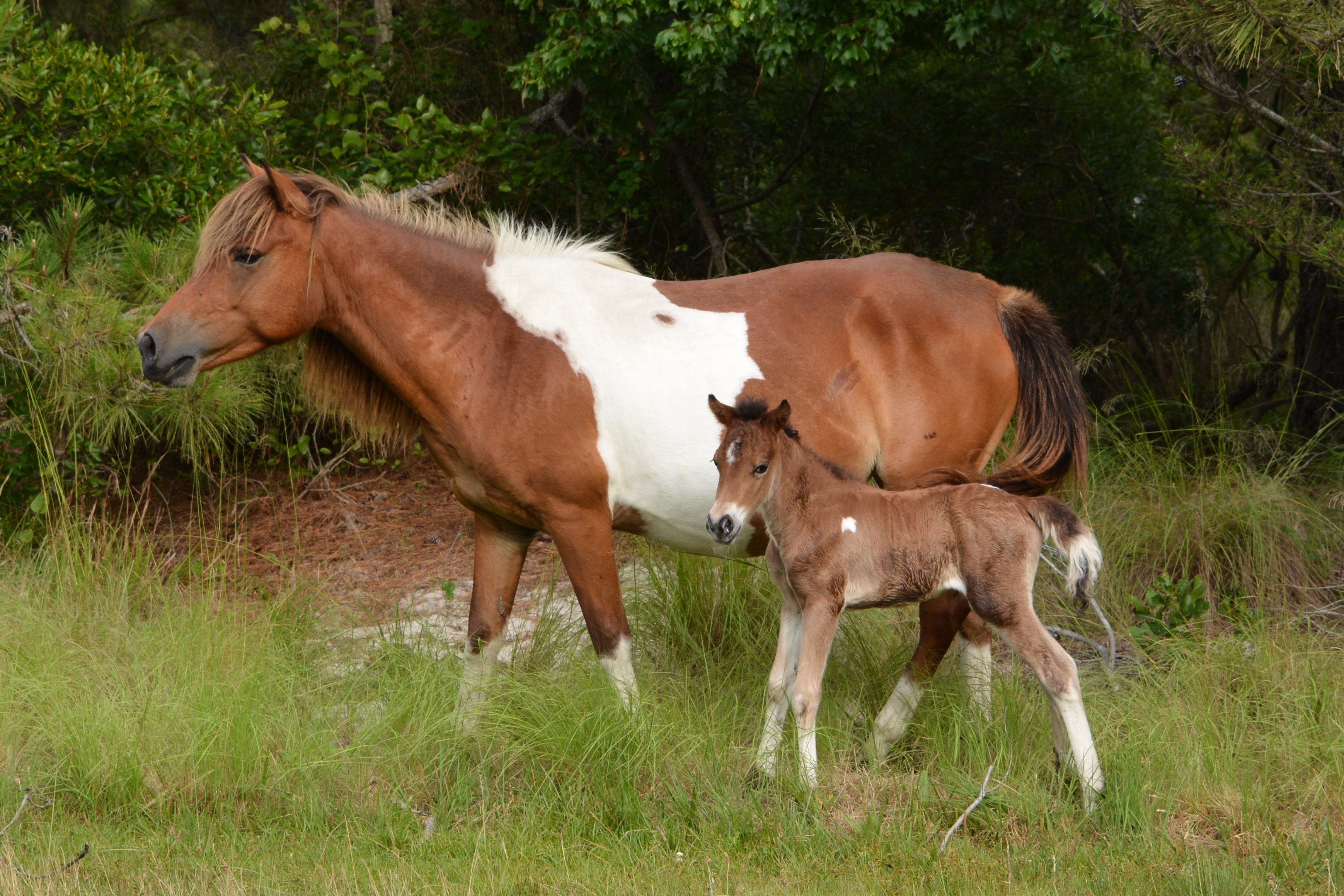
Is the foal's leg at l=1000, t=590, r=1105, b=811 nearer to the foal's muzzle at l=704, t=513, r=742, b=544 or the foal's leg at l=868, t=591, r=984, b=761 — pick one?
the foal's leg at l=868, t=591, r=984, b=761

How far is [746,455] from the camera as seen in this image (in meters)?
3.83

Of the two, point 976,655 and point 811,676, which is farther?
point 976,655

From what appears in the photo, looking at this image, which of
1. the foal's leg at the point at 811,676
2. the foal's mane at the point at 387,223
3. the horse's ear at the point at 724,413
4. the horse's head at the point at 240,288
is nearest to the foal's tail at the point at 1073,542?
the foal's leg at the point at 811,676

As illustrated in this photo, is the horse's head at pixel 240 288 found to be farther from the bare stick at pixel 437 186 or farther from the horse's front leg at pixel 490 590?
the bare stick at pixel 437 186

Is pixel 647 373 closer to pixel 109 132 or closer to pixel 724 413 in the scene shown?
pixel 724 413

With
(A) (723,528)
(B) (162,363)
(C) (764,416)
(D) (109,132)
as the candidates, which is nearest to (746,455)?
(C) (764,416)

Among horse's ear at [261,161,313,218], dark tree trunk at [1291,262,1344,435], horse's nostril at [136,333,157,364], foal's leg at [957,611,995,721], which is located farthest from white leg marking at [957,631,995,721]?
dark tree trunk at [1291,262,1344,435]

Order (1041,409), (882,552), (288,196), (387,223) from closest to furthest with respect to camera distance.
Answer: (882,552) → (288,196) → (387,223) → (1041,409)

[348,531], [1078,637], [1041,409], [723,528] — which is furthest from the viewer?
[348,531]

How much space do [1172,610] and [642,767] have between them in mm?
2679

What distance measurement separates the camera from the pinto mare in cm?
441

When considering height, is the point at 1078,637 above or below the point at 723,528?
below

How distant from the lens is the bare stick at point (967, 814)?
12.1ft

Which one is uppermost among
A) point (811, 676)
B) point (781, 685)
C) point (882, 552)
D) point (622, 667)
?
point (882, 552)
